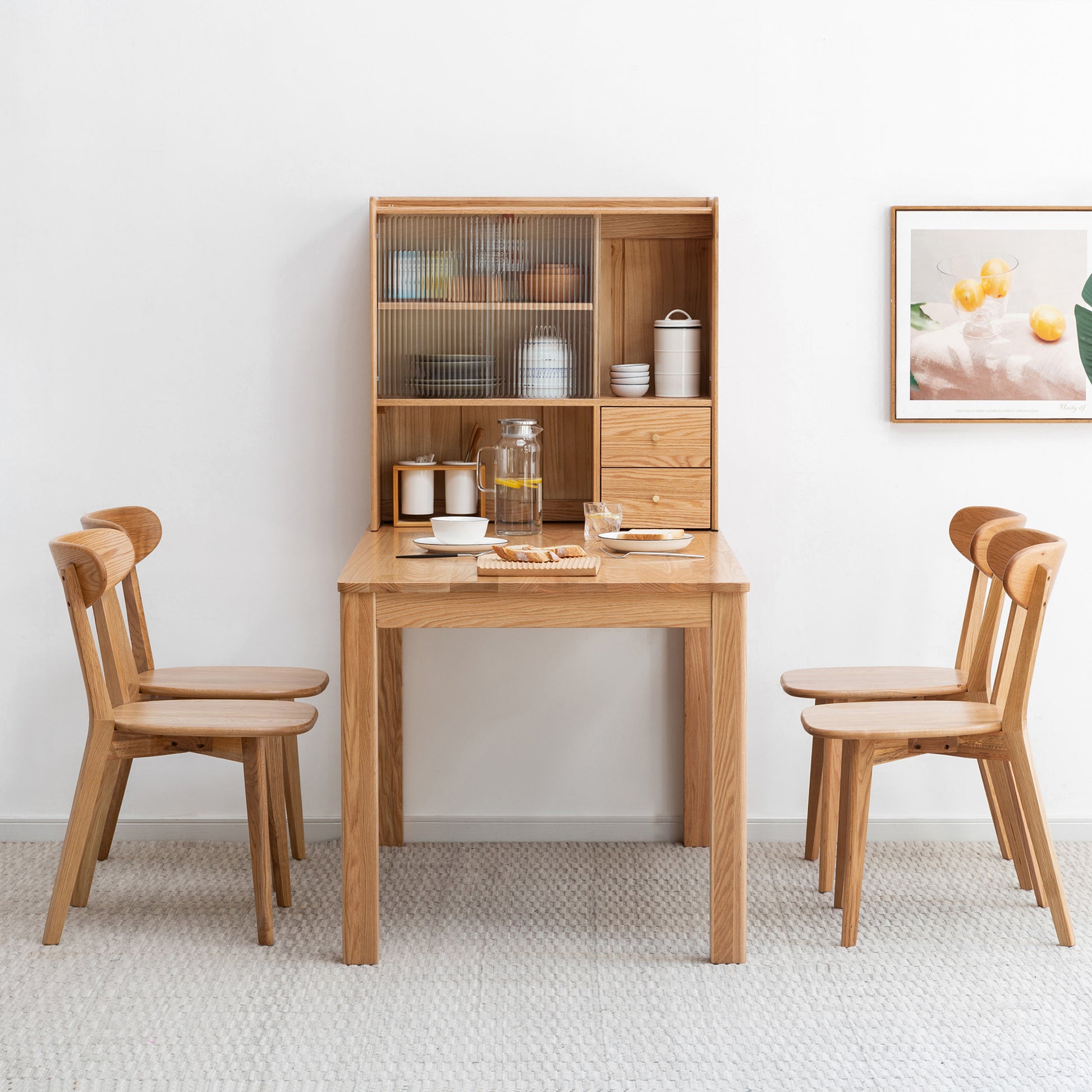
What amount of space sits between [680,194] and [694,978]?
1.91 metres

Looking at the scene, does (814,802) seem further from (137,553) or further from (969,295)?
(137,553)

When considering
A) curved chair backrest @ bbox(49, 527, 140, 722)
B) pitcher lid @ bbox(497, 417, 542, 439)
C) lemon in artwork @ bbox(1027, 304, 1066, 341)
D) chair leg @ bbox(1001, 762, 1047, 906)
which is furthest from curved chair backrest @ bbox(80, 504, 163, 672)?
lemon in artwork @ bbox(1027, 304, 1066, 341)

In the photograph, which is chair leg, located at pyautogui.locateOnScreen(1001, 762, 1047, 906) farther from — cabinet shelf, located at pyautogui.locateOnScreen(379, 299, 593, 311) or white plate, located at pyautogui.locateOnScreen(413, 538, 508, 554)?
cabinet shelf, located at pyautogui.locateOnScreen(379, 299, 593, 311)

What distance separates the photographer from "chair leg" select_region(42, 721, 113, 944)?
240cm

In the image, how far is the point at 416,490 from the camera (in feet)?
9.55

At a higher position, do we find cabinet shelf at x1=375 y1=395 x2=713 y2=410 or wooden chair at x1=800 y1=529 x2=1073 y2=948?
cabinet shelf at x1=375 y1=395 x2=713 y2=410

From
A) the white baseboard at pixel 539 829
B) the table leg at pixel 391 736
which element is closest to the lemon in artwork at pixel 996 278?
the white baseboard at pixel 539 829

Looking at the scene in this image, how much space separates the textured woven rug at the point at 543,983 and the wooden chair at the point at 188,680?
0.14 meters

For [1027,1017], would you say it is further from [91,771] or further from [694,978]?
[91,771]

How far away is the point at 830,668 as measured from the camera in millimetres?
2861

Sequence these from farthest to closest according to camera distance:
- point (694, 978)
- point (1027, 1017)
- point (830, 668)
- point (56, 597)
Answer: point (56, 597), point (830, 668), point (694, 978), point (1027, 1017)

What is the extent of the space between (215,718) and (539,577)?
770 mm

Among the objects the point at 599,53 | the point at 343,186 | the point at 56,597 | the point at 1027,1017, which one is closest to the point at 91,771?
the point at 56,597

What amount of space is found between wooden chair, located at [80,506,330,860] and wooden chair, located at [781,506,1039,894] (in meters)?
1.20
